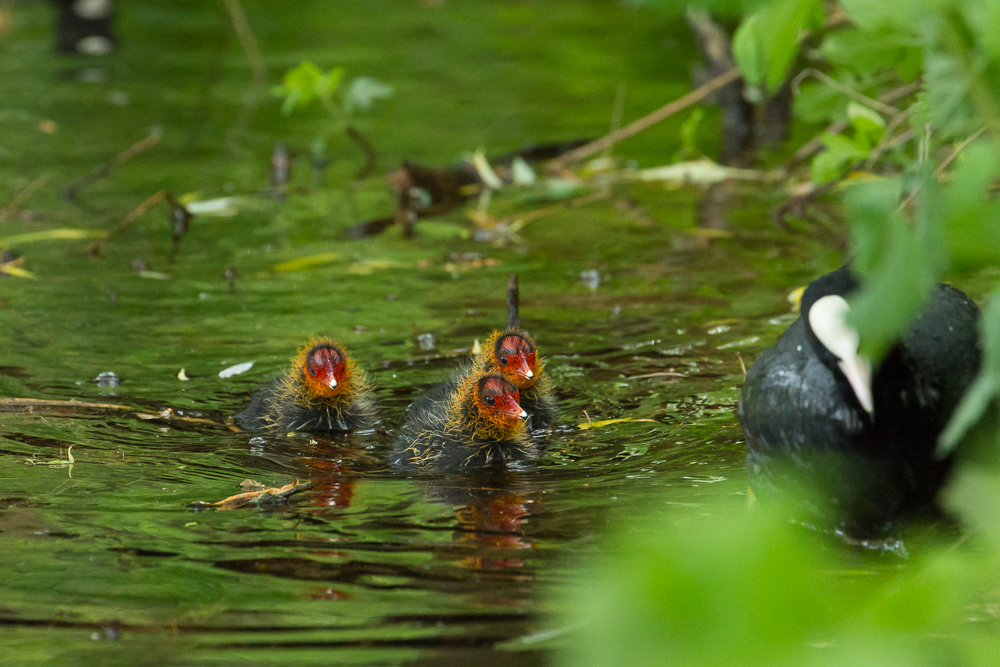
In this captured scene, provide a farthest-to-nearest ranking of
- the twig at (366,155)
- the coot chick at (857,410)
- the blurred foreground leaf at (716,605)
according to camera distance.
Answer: the twig at (366,155)
the coot chick at (857,410)
the blurred foreground leaf at (716,605)

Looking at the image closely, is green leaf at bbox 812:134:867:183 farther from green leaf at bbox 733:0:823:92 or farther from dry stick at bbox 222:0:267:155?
dry stick at bbox 222:0:267:155

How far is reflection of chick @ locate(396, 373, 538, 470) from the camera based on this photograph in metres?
3.85

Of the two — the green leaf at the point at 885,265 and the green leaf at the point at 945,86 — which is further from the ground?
the green leaf at the point at 945,86

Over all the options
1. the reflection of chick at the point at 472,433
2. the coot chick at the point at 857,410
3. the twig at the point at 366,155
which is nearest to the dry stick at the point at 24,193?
the twig at the point at 366,155

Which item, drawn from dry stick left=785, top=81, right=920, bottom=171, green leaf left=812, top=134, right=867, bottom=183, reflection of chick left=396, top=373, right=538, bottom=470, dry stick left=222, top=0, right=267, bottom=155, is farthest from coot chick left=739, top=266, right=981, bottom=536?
dry stick left=222, top=0, right=267, bottom=155

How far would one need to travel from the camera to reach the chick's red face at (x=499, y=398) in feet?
12.8

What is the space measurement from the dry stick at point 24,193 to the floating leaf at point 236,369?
116 inches

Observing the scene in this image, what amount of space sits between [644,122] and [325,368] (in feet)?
12.3

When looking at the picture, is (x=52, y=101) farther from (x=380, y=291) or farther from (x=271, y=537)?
(x=271, y=537)

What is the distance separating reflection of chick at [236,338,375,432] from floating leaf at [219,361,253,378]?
35 centimetres

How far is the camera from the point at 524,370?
4.21 m

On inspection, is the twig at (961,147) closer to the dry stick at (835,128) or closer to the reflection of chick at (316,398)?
the reflection of chick at (316,398)

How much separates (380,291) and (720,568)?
16.2ft

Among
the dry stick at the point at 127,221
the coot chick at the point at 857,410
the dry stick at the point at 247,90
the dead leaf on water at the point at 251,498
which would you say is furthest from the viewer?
the dry stick at the point at 247,90
